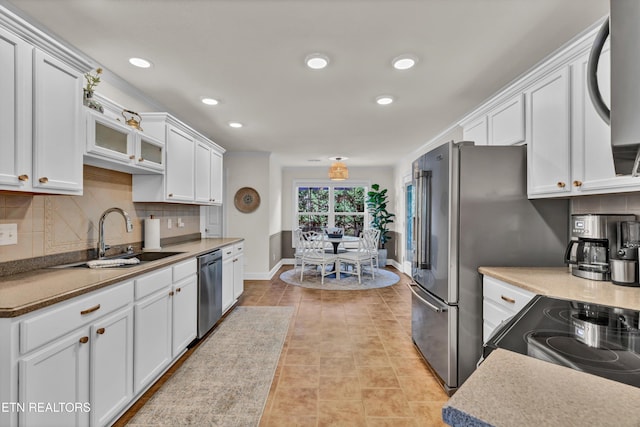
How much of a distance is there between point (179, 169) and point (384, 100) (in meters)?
2.24

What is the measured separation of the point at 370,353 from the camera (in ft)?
9.36

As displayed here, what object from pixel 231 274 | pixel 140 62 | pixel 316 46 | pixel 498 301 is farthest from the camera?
pixel 231 274

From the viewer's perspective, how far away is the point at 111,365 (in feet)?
5.69

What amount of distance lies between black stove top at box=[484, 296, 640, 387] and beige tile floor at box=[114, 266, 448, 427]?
1153 mm

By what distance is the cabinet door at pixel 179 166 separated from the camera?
3.03 metres

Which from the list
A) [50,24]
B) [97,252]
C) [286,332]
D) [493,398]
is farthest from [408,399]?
[50,24]

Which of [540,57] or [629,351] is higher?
[540,57]

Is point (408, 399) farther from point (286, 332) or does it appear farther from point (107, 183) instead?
point (107, 183)

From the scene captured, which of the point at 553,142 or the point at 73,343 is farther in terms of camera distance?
the point at 553,142

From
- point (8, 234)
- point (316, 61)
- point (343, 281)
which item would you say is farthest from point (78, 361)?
point (343, 281)

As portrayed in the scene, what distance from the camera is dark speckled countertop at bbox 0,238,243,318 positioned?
1272 mm

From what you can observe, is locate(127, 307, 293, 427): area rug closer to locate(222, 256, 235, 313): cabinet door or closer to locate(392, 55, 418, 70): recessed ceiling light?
locate(222, 256, 235, 313): cabinet door

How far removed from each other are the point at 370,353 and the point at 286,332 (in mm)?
954

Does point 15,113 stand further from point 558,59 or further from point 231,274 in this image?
point 558,59
